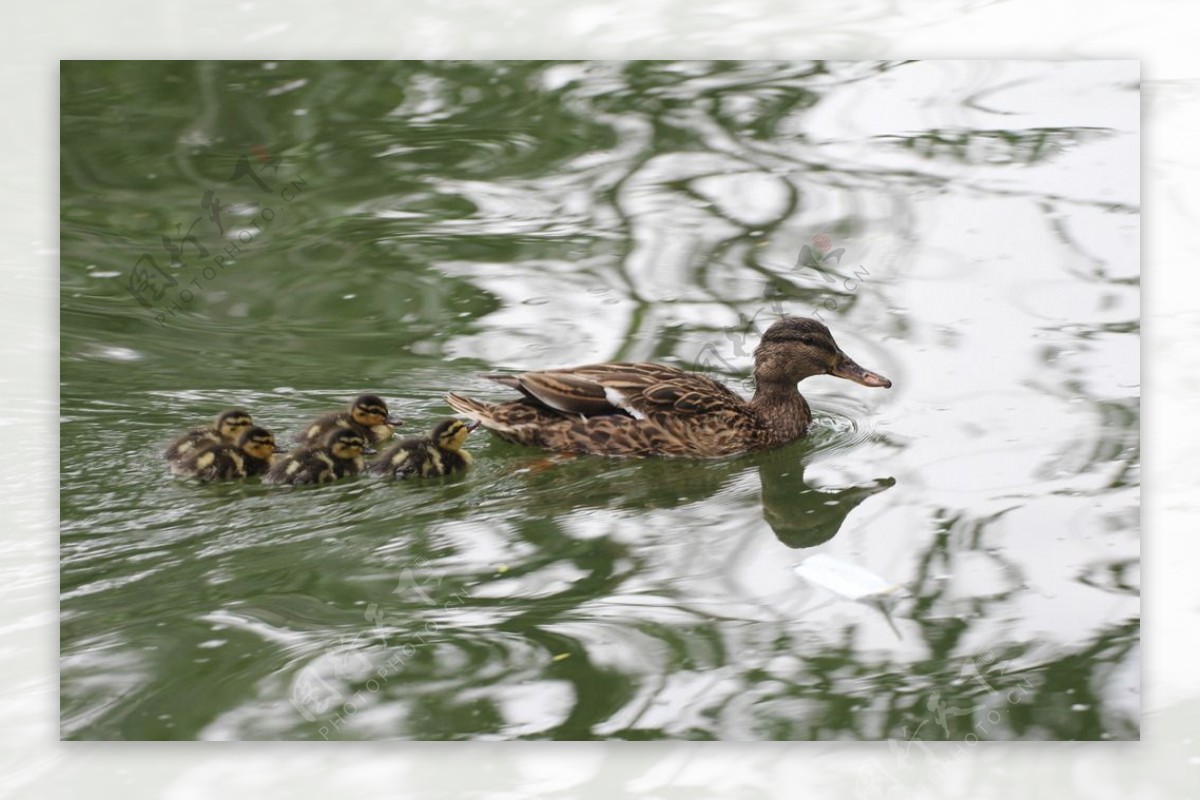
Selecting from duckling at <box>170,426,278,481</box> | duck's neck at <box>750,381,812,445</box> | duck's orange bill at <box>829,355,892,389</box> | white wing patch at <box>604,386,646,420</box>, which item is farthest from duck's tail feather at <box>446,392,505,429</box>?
duck's orange bill at <box>829,355,892,389</box>

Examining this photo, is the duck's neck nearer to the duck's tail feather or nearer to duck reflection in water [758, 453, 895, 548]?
duck reflection in water [758, 453, 895, 548]

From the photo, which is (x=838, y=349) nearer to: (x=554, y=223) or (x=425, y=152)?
(x=554, y=223)

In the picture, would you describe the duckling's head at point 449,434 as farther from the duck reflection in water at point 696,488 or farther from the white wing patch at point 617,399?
the white wing patch at point 617,399

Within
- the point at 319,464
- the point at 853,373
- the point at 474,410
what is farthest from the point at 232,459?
the point at 853,373

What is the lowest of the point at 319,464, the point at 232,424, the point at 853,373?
the point at 319,464

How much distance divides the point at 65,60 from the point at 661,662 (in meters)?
2.17

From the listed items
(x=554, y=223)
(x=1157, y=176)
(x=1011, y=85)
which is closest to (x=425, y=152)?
(x=554, y=223)

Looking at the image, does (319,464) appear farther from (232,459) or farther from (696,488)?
(696,488)

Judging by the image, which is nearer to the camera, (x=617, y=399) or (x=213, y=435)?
(x=213, y=435)

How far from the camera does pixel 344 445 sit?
231 inches

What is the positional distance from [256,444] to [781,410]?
4.86ft

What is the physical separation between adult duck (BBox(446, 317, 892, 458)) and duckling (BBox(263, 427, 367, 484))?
38cm

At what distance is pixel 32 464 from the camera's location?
5.58 metres

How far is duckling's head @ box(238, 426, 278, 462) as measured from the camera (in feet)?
19.2
